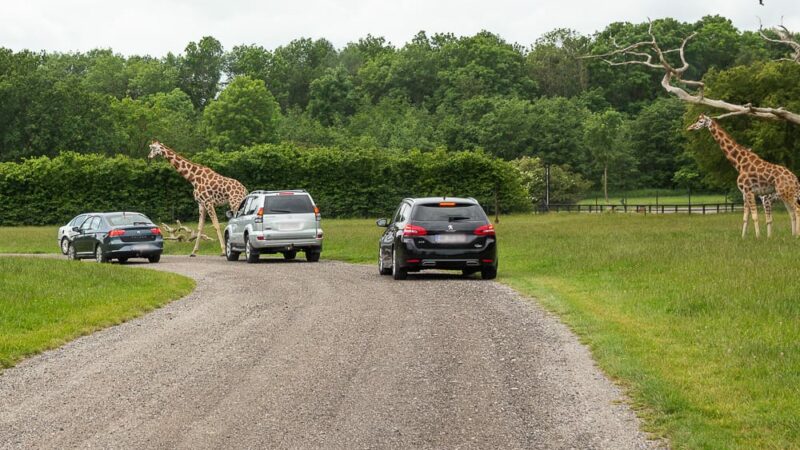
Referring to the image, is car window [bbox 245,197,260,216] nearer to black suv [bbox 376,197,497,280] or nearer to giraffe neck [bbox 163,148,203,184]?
giraffe neck [bbox 163,148,203,184]

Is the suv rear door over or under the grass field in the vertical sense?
over

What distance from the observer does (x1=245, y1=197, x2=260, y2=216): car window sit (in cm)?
3206

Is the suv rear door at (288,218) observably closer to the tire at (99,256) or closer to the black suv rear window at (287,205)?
the black suv rear window at (287,205)

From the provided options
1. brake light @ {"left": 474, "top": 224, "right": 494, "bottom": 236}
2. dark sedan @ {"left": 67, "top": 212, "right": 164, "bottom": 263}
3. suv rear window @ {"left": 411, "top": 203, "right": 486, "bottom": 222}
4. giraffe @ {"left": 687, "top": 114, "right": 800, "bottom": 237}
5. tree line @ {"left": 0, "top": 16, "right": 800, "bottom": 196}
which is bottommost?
dark sedan @ {"left": 67, "top": 212, "right": 164, "bottom": 263}

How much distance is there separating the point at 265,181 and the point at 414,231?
47734mm

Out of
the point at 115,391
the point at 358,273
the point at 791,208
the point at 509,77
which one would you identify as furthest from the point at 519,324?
the point at 509,77

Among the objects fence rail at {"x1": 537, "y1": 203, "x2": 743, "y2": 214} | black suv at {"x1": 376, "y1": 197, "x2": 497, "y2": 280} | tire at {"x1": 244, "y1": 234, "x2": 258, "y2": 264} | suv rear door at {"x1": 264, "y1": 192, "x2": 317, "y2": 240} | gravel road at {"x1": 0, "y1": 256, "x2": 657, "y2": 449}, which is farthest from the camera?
fence rail at {"x1": 537, "y1": 203, "x2": 743, "y2": 214}

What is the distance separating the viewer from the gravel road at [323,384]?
862 centimetres

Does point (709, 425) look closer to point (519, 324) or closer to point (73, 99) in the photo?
point (519, 324)

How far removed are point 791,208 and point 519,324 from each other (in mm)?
23978

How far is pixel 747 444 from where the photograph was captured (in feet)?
26.7

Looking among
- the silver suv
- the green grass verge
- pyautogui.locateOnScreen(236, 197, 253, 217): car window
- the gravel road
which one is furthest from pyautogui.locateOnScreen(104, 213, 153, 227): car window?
the gravel road

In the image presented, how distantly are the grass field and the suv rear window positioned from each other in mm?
1520

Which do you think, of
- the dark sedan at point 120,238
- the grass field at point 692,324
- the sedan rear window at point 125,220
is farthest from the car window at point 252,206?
the grass field at point 692,324
